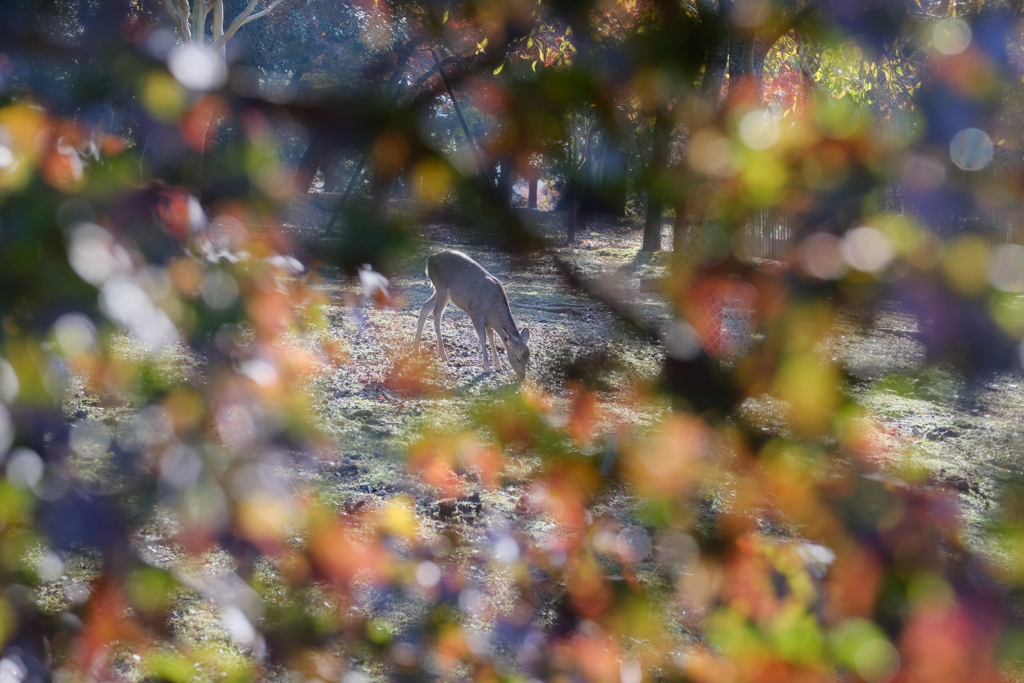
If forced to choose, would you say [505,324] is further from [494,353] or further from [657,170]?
[657,170]

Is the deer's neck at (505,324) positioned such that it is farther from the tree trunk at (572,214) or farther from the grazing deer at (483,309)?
the tree trunk at (572,214)

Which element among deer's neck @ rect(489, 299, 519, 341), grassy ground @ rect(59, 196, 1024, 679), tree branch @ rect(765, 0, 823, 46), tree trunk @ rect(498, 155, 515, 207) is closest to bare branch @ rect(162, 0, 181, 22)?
grassy ground @ rect(59, 196, 1024, 679)

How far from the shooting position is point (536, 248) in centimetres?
110

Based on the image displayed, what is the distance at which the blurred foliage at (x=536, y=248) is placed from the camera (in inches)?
37.8

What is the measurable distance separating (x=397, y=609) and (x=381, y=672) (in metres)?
0.15

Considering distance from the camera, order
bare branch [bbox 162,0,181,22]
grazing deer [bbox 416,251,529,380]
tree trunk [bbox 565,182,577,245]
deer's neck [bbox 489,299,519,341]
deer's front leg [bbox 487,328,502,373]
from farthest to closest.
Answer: deer's neck [bbox 489,299,519,341], grazing deer [bbox 416,251,529,380], deer's front leg [bbox 487,328,502,373], bare branch [bbox 162,0,181,22], tree trunk [bbox 565,182,577,245]

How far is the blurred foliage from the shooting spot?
3.15 feet

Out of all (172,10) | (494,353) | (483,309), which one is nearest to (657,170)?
(172,10)

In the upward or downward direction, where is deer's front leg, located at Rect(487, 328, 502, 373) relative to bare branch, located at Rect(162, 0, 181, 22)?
downward

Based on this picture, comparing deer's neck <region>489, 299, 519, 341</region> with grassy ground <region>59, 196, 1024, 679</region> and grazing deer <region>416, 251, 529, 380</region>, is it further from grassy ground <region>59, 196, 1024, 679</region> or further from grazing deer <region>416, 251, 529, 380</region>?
grassy ground <region>59, 196, 1024, 679</region>

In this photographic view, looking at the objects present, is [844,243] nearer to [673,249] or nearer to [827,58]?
[673,249]

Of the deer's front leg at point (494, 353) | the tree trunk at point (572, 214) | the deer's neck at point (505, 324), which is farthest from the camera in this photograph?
the deer's neck at point (505, 324)

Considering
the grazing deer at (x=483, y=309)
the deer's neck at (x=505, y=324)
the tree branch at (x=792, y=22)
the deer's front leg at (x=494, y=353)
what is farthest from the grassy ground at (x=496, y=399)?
the deer's neck at (x=505, y=324)

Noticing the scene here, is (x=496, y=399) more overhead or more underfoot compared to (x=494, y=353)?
more overhead
